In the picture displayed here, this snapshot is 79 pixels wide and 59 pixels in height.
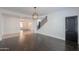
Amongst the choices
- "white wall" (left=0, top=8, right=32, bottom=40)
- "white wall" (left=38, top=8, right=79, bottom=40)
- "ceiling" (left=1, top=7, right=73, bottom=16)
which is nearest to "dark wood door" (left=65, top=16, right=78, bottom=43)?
"white wall" (left=38, top=8, right=79, bottom=40)

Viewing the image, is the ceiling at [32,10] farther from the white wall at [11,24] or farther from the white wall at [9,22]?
the white wall at [11,24]

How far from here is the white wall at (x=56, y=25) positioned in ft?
8.11

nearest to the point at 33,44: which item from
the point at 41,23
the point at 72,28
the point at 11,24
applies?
the point at 41,23

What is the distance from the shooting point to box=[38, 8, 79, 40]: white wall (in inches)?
97.3

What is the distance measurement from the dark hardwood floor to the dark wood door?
0.12m

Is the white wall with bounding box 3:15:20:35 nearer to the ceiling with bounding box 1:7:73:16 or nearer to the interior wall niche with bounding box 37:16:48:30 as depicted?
the ceiling with bounding box 1:7:73:16

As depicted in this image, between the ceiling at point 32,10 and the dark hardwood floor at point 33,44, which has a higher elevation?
the ceiling at point 32,10

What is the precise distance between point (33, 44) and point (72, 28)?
960 mm

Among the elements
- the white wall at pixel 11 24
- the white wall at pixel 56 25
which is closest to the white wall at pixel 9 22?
the white wall at pixel 11 24

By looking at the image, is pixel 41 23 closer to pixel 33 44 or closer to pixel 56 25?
pixel 56 25

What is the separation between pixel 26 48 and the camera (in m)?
2.45

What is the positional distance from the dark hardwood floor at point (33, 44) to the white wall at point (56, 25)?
123mm
